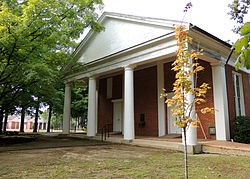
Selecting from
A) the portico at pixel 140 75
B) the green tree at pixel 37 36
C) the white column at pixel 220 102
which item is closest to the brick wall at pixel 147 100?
the portico at pixel 140 75

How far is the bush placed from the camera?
11469 mm

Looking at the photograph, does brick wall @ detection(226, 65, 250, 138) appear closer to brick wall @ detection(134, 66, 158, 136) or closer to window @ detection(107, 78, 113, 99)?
brick wall @ detection(134, 66, 158, 136)

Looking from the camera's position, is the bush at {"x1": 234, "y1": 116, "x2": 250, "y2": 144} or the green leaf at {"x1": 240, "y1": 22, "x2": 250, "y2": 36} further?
the bush at {"x1": 234, "y1": 116, "x2": 250, "y2": 144}

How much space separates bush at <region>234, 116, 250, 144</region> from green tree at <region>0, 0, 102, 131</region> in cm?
1015

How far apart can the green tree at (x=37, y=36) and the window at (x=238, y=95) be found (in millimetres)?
9766

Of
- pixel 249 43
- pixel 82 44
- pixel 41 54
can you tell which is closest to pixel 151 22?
pixel 41 54

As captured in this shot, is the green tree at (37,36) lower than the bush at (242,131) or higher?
higher

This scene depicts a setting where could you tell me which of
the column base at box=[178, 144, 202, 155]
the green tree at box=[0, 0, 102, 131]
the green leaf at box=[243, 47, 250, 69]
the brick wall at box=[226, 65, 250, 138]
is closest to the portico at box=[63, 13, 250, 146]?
the column base at box=[178, 144, 202, 155]

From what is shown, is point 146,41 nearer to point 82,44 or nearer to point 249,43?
point 82,44

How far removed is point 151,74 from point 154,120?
3.26m

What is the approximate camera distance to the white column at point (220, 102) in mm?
11609

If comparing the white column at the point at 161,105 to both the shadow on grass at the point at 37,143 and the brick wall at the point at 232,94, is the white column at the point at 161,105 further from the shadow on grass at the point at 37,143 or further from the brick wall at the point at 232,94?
the brick wall at the point at 232,94

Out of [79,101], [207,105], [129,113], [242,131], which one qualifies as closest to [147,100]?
[129,113]

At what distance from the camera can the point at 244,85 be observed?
1503 cm
